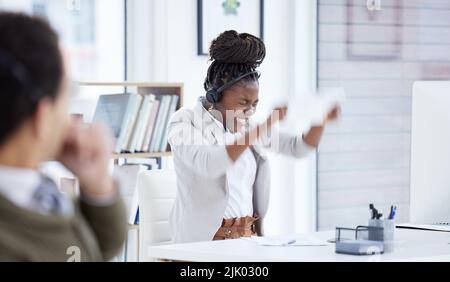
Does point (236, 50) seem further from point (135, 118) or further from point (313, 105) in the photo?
point (135, 118)

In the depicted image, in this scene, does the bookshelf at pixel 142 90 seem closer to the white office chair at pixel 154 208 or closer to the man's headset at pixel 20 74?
the white office chair at pixel 154 208

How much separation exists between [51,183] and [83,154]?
4 cm

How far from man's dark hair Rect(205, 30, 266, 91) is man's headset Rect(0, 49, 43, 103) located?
239 cm

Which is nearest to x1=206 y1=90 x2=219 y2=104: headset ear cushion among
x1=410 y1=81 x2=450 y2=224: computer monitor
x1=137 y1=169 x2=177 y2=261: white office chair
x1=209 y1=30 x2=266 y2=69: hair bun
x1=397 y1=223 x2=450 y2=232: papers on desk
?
x1=209 y1=30 x2=266 y2=69: hair bun

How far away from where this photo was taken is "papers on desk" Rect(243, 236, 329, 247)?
273cm

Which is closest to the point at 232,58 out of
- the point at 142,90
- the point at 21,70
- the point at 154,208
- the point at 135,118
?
the point at 154,208

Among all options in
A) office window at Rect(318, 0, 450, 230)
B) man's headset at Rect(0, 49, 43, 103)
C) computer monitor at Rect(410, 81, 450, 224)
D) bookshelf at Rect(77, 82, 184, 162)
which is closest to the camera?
man's headset at Rect(0, 49, 43, 103)

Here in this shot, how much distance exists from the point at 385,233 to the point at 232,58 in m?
0.96

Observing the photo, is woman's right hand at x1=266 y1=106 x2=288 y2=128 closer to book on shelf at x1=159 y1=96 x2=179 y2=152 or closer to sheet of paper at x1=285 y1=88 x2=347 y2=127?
sheet of paper at x1=285 y1=88 x2=347 y2=127

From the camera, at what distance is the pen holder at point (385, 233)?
2.63m

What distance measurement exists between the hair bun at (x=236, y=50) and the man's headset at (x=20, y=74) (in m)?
2.44

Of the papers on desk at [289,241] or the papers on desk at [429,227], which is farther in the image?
the papers on desk at [429,227]

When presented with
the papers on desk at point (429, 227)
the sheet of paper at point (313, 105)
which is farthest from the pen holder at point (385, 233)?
the papers on desk at point (429, 227)

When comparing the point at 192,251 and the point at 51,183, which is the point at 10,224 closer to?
the point at 51,183
